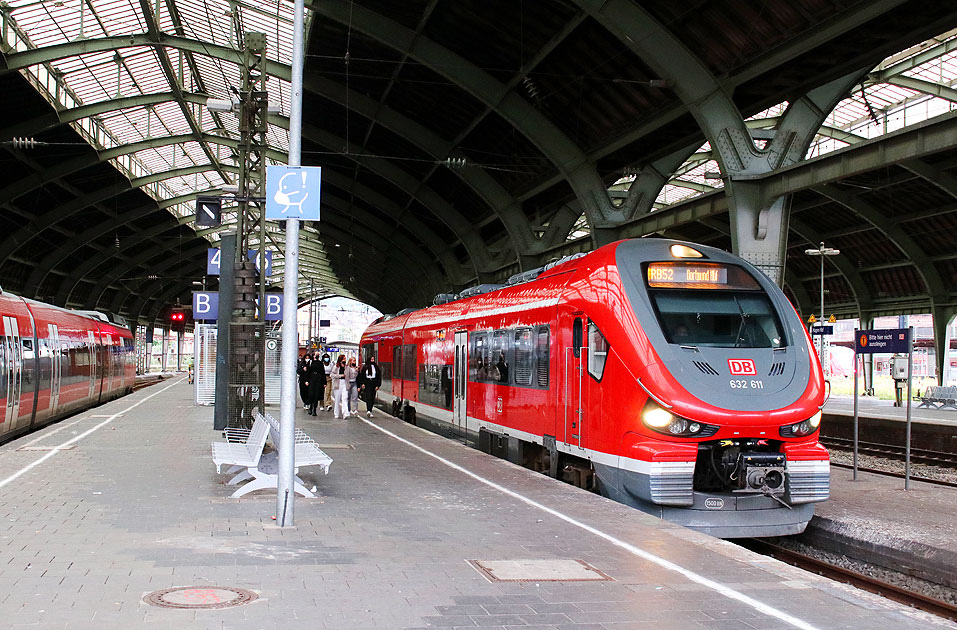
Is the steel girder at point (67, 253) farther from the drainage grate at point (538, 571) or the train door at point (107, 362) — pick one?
Result: the drainage grate at point (538, 571)

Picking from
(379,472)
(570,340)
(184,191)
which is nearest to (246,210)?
(379,472)

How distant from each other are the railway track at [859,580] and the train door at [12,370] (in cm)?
1350

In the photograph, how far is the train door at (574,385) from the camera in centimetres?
1180

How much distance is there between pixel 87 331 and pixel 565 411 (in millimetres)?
21301

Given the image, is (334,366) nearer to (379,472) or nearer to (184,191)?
(379,472)

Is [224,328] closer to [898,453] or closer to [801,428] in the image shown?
[801,428]

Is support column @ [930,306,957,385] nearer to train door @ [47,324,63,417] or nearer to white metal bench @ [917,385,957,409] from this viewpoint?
white metal bench @ [917,385,957,409]

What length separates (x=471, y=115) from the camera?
95.7 ft

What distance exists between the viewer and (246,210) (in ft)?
63.8

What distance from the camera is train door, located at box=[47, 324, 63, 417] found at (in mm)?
22062

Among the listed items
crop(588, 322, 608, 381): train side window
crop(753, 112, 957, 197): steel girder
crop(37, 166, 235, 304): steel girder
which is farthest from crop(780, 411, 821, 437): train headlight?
crop(37, 166, 235, 304): steel girder

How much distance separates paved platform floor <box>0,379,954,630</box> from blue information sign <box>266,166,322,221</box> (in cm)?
298

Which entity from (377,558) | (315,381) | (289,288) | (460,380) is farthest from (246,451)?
(315,381)

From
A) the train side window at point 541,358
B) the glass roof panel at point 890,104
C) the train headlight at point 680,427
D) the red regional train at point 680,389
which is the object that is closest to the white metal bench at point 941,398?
the glass roof panel at point 890,104
